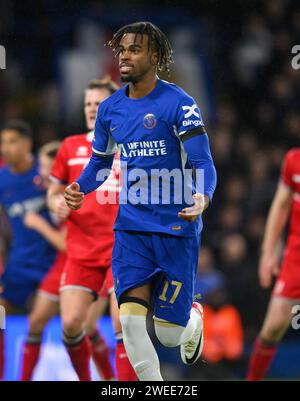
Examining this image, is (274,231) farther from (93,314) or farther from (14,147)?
(14,147)

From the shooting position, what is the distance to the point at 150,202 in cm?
494

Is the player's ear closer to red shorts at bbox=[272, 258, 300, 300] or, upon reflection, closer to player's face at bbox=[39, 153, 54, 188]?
red shorts at bbox=[272, 258, 300, 300]

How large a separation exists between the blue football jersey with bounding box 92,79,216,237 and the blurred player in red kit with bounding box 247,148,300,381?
1795 millimetres

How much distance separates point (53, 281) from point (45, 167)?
3.07ft

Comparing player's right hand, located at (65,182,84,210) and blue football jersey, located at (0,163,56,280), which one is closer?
player's right hand, located at (65,182,84,210)

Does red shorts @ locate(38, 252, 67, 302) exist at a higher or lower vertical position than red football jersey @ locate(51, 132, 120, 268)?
lower

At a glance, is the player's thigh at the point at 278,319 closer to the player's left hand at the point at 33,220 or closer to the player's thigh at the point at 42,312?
the player's thigh at the point at 42,312

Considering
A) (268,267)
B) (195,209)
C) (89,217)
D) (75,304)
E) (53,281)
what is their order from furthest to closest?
(53,281), (268,267), (89,217), (75,304), (195,209)

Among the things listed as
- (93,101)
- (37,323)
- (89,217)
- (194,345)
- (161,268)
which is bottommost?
(37,323)

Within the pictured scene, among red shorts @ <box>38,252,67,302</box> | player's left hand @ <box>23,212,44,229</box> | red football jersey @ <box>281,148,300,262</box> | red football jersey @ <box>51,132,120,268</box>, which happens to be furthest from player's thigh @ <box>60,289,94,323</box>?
red football jersey @ <box>281,148,300,262</box>

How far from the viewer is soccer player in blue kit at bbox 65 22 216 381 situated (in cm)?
488

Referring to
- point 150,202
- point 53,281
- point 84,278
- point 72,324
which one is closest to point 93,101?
point 84,278

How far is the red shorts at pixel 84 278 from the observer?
587 cm
